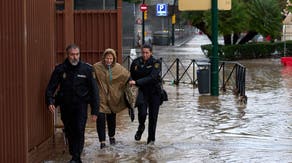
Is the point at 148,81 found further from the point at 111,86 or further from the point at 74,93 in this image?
the point at 74,93

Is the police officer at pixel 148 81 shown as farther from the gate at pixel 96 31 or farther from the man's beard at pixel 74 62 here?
the gate at pixel 96 31

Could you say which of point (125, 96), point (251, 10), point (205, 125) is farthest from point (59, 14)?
point (251, 10)

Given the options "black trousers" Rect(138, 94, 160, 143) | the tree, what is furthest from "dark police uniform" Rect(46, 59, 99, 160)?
the tree

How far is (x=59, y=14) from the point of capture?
16047 millimetres

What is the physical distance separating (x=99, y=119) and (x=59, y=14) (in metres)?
Answer: 6.60

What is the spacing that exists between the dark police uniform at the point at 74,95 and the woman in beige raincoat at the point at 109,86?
102cm

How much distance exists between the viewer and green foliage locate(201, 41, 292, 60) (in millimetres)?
39188

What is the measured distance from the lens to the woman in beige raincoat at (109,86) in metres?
10.0

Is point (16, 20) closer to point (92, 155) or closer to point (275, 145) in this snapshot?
point (92, 155)

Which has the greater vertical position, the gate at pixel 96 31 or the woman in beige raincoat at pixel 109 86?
the gate at pixel 96 31

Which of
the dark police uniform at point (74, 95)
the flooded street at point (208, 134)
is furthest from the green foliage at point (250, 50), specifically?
the dark police uniform at point (74, 95)

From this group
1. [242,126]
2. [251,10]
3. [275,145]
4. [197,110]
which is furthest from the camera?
[251,10]

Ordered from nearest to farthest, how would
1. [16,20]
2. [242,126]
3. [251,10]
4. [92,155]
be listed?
[16,20] < [92,155] < [242,126] < [251,10]

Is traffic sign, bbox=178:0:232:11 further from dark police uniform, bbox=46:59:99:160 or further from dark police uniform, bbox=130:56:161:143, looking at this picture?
dark police uniform, bbox=46:59:99:160
